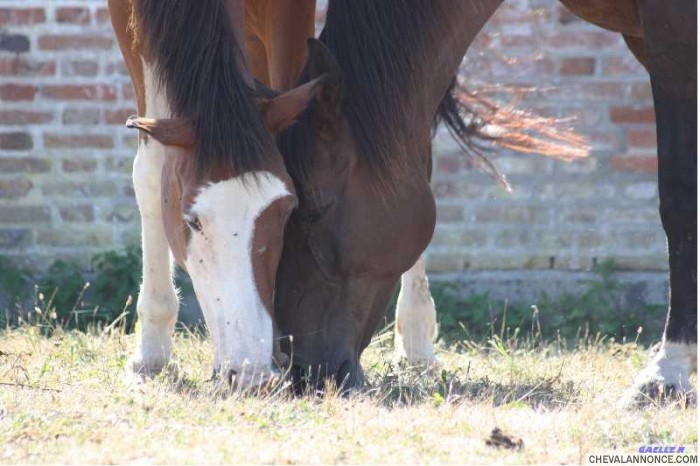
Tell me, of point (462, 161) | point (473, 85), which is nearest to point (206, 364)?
point (473, 85)

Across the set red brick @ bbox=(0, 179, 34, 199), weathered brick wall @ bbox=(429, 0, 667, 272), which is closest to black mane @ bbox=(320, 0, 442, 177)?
weathered brick wall @ bbox=(429, 0, 667, 272)

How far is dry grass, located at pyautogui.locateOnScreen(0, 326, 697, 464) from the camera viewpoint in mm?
3059

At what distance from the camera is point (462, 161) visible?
663cm

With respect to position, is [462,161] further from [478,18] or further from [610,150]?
[478,18]

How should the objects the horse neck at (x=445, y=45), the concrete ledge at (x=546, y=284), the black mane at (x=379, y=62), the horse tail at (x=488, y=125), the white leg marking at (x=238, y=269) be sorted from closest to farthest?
the white leg marking at (x=238, y=269) → the black mane at (x=379, y=62) → the horse neck at (x=445, y=45) → the horse tail at (x=488, y=125) → the concrete ledge at (x=546, y=284)

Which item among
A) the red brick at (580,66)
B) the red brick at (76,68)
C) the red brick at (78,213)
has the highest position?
the red brick at (580,66)

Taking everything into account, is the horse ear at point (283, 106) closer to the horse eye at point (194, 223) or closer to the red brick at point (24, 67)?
the horse eye at point (194, 223)

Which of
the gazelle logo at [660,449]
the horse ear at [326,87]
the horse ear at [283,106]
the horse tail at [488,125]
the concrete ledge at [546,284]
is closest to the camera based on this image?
the gazelle logo at [660,449]

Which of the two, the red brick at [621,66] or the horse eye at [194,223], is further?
the red brick at [621,66]

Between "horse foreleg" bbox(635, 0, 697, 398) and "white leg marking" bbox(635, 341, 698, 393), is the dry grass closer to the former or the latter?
"white leg marking" bbox(635, 341, 698, 393)

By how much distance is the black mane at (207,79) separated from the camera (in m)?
3.53

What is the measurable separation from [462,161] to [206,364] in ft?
8.15

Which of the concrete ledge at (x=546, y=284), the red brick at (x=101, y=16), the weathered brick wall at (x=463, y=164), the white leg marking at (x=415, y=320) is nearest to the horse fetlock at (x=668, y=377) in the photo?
the white leg marking at (x=415, y=320)

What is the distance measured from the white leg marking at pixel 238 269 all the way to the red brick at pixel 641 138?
11.2ft
